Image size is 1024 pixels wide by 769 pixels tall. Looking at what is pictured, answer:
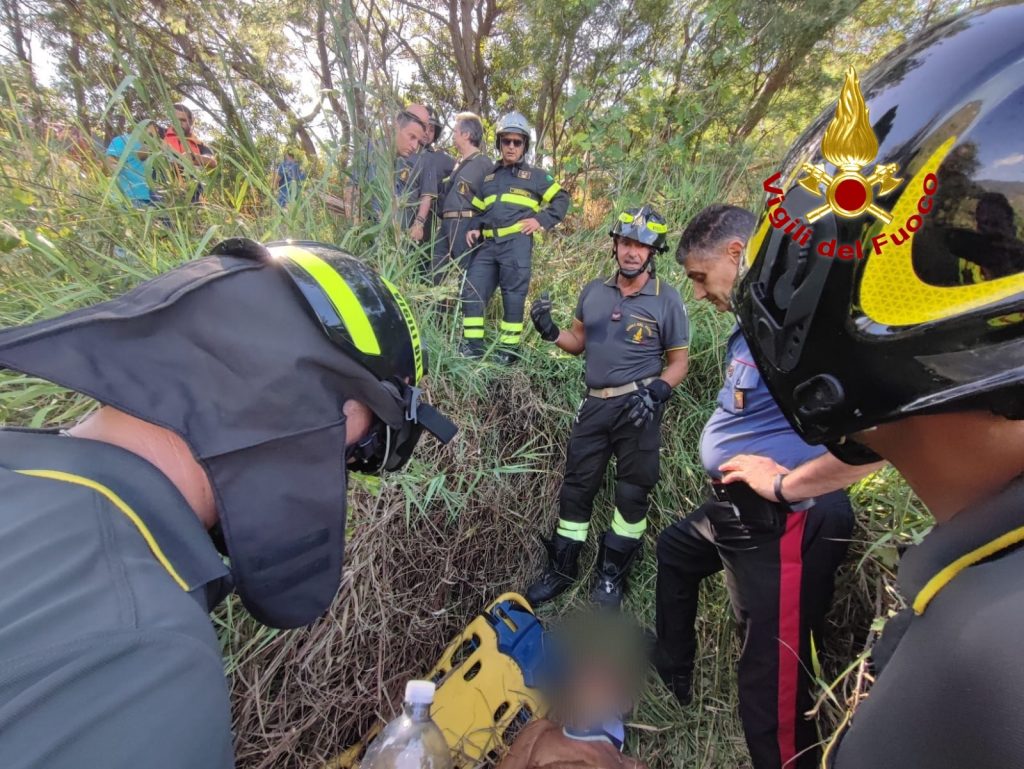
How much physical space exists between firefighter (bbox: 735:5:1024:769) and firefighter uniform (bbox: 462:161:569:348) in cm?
305

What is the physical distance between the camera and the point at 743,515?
177cm

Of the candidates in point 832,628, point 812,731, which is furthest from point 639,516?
point 812,731

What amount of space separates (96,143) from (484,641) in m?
2.81

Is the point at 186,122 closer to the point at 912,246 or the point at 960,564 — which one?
the point at 912,246

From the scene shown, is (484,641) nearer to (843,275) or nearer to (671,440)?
(671,440)

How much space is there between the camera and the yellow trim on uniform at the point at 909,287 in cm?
69

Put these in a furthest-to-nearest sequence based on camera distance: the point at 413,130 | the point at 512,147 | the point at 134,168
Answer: the point at 512,147
the point at 413,130
the point at 134,168

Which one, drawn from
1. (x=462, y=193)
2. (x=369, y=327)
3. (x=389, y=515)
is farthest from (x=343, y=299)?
(x=462, y=193)

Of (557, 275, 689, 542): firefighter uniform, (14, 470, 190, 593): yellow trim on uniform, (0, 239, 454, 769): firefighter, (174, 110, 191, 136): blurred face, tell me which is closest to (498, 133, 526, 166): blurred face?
(557, 275, 689, 542): firefighter uniform

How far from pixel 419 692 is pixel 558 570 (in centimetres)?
137

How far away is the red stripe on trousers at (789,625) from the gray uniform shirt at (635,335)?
1.48 m

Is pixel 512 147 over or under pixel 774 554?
over

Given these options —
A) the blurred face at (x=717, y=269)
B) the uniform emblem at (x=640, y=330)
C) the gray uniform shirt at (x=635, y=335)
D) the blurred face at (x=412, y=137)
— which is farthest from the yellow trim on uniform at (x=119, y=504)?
the blurred face at (x=412, y=137)

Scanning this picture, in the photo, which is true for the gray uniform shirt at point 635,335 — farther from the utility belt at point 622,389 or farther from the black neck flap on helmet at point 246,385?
the black neck flap on helmet at point 246,385
